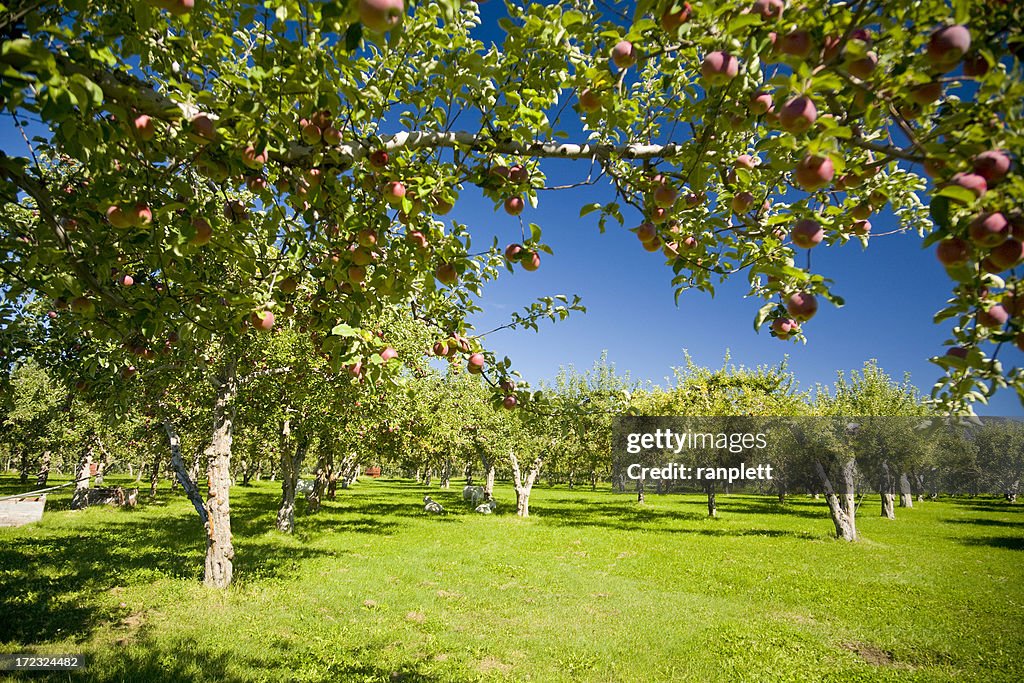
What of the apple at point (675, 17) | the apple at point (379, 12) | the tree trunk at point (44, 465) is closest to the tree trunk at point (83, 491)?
the tree trunk at point (44, 465)

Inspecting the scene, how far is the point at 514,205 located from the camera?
325 cm

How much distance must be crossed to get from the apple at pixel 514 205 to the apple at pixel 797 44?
1.76m

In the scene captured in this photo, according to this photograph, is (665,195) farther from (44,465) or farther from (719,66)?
(44,465)

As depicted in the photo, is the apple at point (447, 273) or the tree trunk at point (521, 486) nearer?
the apple at point (447, 273)

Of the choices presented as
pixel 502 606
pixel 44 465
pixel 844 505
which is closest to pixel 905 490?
pixel 844 505

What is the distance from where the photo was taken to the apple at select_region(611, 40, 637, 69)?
229 cm

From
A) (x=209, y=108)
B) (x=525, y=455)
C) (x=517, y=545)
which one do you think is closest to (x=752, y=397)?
(x=525, y=455)

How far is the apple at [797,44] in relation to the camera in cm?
171

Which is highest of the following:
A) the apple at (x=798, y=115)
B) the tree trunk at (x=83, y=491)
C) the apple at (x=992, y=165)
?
the apple at (x=798, y=115)

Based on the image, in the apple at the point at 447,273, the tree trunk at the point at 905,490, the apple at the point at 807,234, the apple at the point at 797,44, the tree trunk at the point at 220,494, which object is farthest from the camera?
the tree trunk at the point at 905,490

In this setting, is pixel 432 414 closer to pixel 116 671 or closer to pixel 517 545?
pixel 517 545

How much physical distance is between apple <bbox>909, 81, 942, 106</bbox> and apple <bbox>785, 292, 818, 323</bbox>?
2.52 feet

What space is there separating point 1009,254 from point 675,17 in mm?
1447

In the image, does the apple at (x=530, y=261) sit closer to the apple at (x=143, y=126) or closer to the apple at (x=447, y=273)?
the apple at (x=447, y=273)
